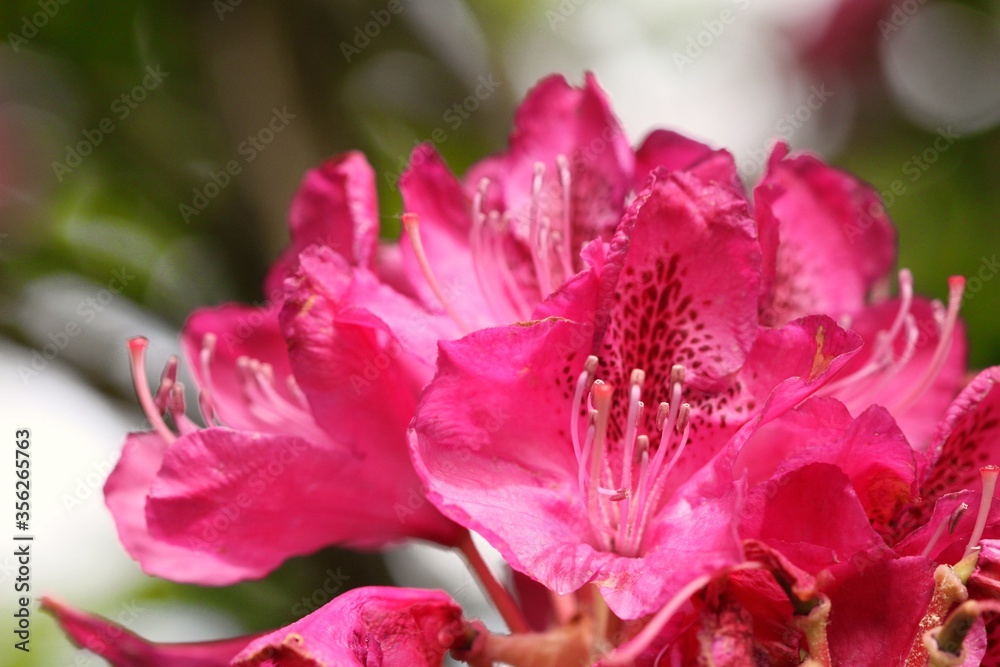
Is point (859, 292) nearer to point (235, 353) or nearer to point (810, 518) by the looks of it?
point (810, 518)

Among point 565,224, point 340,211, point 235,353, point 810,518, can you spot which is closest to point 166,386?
point 235,353

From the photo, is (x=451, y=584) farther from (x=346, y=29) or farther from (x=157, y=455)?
(x=346, y=29)

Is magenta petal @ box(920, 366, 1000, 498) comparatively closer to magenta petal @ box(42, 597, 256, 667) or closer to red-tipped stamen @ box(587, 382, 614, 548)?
red-tipped stamen @ box(587, 382, 614, 548)

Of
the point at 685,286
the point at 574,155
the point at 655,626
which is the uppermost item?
the point at 574,155

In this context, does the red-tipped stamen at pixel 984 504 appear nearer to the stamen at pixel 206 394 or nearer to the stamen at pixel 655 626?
the stamen at pixel 655 626

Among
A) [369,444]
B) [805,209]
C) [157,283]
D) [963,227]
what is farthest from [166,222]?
[963,227]

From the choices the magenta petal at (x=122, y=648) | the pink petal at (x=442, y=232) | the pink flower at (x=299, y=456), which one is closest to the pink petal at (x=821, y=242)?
the pink petal at (x=442, y=232)

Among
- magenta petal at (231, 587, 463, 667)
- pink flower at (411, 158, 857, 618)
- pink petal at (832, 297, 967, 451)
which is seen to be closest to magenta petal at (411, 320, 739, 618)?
pink flower at (411, 158, 857, 618)

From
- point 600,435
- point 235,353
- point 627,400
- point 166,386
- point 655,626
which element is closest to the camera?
point 655,626
